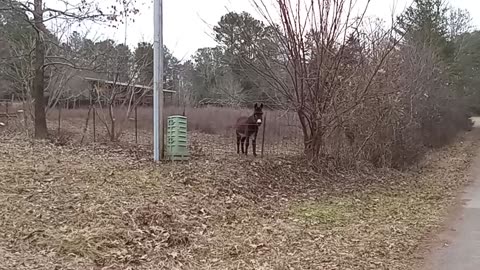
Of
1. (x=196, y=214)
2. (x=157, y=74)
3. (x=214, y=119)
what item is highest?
(x=157, y=74)

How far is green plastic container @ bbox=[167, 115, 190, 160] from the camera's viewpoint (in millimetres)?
12344

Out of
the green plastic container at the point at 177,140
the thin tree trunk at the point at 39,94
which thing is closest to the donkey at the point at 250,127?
the green plastic container at the point at 177,140

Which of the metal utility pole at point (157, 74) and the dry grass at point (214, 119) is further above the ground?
the metal utility pole at point (157, 74)

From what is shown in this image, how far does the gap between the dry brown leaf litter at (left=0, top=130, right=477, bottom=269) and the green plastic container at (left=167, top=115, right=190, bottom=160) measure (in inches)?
16.2

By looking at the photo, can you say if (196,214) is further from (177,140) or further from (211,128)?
(211,128)

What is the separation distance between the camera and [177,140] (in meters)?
12.3

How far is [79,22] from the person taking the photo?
14094 millimetres

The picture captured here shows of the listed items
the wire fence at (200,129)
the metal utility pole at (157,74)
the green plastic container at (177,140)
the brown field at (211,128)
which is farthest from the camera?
the brown field at (211,128)

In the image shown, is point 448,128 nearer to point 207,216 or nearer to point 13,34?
point 13,34

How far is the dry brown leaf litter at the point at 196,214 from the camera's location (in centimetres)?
648

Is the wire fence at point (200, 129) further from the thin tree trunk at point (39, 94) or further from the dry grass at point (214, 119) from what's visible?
the thin tree trunk at point (39, 94)

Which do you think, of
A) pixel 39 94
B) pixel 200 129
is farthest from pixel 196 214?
pixel 200 129

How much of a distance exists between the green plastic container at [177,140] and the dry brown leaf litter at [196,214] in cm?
41

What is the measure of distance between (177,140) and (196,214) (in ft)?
13.4
